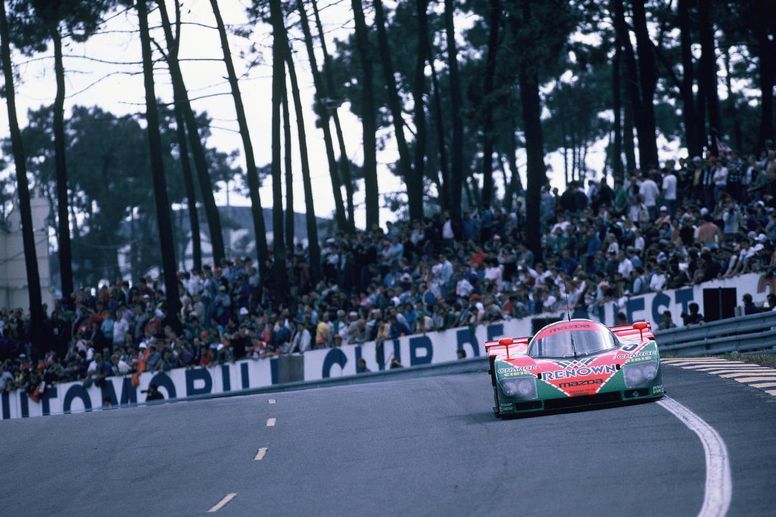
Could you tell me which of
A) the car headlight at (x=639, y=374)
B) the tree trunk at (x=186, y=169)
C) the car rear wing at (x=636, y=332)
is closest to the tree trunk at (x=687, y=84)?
the tree trunk at (x=186, y=169)

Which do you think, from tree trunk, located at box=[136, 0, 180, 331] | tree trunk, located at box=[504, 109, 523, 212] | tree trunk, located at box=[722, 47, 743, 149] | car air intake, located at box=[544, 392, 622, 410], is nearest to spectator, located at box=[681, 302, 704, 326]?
car air intake, located at box=[544, 392, 622, 410]

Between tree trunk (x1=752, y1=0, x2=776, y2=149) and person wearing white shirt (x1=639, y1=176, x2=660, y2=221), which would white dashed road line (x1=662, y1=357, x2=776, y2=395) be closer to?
person wearing white shirt (x1=639, y1=176, x2=660, y2=221)

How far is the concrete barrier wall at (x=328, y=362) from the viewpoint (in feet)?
94.4

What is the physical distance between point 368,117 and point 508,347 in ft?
115

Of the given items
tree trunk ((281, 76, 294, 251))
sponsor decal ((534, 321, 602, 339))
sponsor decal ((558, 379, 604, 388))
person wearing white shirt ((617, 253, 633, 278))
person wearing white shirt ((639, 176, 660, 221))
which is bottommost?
sponsor decal ((558, 379, 604, 388))

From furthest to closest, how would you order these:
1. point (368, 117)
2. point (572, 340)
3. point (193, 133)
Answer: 1. point (368, 117)
2. point (193, 133)
3. point (572, 340)

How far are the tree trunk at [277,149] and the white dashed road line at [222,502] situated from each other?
87.4 feet

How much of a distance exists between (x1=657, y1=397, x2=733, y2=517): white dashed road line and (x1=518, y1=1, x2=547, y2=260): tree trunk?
1965 cm

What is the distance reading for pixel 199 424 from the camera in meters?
23.4

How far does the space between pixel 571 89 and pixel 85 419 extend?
6005 cm

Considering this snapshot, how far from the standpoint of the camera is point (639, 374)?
17922 millimetres

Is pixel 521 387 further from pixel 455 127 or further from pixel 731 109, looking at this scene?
pixel 731 109

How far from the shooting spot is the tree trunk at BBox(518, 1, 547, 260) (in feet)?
124

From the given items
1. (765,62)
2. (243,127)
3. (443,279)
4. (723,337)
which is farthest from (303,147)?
(723,337)
